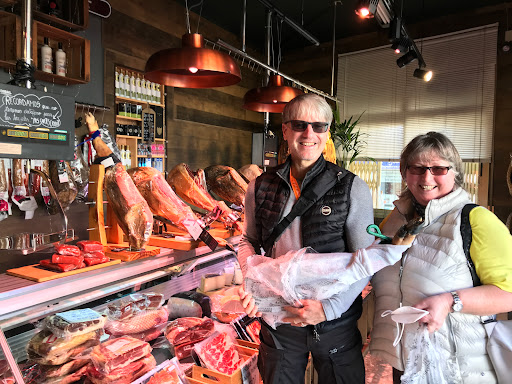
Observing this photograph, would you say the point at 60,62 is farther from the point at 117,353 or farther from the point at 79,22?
the point at 117,353

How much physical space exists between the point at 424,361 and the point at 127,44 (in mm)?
5188

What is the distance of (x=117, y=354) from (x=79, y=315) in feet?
0.75

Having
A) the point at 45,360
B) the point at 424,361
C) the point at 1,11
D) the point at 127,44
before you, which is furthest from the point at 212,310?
the point at 127,44

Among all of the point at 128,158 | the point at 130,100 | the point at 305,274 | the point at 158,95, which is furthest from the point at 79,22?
the point at 305,274

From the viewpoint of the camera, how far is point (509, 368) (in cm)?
137

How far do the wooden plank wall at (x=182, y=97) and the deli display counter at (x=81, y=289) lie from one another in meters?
3.43

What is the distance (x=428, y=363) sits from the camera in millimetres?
1341

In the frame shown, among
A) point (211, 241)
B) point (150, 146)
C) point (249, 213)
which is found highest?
point (150, 146)

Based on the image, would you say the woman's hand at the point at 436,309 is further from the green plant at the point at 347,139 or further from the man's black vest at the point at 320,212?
the green plant at the point at 347,139

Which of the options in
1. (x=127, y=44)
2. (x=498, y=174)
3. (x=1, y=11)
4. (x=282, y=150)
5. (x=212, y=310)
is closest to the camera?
(x=212, y=310)

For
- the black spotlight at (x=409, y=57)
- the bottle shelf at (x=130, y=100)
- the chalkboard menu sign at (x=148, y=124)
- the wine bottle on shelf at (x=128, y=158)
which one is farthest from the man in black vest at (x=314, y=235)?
the black spotlight at (x=409, y=57)

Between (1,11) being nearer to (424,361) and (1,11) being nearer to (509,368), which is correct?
(424,361)

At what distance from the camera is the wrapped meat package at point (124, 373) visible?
60.7 inches

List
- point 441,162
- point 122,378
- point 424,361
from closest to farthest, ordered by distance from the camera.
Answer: point 424,361, point 441,162, point 122,378
